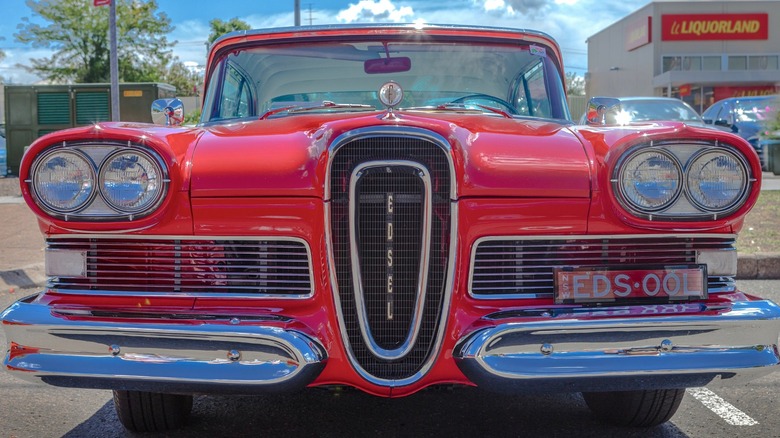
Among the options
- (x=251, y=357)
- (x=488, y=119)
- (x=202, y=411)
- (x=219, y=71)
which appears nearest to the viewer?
(x=251, y=357)

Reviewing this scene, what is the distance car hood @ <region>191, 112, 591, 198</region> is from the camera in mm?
2436

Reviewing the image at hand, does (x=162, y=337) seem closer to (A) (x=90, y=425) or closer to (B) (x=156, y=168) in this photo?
(B) (x=156, y=168)

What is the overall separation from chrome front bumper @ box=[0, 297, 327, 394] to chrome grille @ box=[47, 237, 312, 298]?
0.45 feet

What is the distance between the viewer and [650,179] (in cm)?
254

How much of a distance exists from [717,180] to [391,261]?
983mm

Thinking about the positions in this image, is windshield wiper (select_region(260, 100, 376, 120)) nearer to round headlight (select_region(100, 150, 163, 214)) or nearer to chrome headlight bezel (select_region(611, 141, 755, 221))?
round headlight (select_region(100, 150, 163, 214))

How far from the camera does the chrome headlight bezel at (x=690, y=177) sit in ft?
8.25

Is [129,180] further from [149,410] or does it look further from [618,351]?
[618,351]

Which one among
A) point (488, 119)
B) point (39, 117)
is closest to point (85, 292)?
point (488, 119)

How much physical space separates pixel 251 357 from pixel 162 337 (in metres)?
0.26

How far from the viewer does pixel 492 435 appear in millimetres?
2969

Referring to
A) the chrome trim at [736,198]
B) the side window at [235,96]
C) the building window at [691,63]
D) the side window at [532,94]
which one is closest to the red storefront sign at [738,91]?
the building window at [691,63]

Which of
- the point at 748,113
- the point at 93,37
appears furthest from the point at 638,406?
the point at 93,37

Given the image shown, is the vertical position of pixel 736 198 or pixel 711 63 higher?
pixel 711 63
